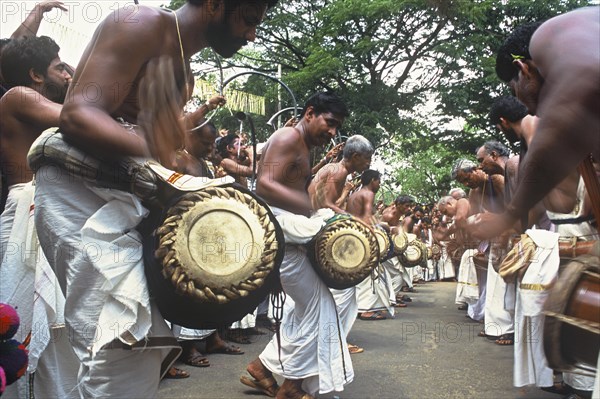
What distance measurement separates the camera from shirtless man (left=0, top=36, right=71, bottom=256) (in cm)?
261

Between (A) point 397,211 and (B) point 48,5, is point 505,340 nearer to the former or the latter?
(A) point 397,211

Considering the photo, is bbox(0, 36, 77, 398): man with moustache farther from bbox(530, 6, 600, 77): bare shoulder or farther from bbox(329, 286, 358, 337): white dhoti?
bbox(329, 286, 358, 337): white dhoti

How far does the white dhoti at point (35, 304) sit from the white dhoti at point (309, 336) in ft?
4.79

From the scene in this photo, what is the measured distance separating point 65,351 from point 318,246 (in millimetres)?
1727

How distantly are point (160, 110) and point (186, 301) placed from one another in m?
0.60

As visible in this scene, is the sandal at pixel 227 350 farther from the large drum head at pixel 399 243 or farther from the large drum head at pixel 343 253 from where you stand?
the large drum head at pixel 399 243

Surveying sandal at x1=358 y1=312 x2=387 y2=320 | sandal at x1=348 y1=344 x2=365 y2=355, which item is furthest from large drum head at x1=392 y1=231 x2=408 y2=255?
sandal at x1=348 y1=344 x2=365 y2=355

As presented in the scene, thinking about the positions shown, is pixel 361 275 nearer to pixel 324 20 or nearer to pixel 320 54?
pixel 320 54

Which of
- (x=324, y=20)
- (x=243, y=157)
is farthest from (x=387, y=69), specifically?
(x=243, y=157)

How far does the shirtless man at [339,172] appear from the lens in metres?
5.83

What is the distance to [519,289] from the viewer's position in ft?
13.6

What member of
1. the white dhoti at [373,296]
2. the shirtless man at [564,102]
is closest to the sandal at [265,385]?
the shirtless man at [564,102]

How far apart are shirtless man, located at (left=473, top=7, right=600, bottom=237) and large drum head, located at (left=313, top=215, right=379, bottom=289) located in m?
2.13

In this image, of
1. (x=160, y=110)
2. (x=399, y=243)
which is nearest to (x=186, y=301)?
(x=160, y=110)
